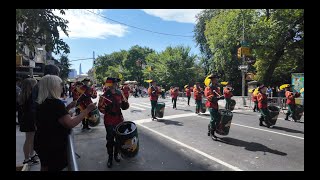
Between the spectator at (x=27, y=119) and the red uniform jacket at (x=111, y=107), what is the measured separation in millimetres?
1476

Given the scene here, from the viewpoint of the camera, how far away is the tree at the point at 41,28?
385 centimetres

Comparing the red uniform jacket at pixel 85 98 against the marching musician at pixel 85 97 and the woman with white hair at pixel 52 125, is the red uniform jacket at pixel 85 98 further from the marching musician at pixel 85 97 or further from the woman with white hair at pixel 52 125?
the woman with white hair at pixel 52 125

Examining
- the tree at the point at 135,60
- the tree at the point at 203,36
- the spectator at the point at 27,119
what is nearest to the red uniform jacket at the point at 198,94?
the spectator at the point at 27,119

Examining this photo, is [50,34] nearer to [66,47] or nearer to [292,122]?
[66,47]

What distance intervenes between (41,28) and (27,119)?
305 centimetres

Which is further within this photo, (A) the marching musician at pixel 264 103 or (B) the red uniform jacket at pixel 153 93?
(B) the red uniform jacket at pixel 153 93

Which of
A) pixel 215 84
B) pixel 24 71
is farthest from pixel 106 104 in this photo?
pixel 24 71

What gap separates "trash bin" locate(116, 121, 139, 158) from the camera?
253 inches

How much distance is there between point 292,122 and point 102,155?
8.93 metres

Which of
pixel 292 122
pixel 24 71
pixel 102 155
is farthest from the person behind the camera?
pixel 24 71

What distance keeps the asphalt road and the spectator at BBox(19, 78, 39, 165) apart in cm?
109

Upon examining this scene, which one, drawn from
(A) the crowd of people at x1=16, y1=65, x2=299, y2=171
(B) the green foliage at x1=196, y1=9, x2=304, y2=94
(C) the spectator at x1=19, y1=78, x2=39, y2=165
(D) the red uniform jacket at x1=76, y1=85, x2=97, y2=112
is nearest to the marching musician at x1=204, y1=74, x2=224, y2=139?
(A) the crowd of people at x1=16, y1=65, x2=299, y2=171
